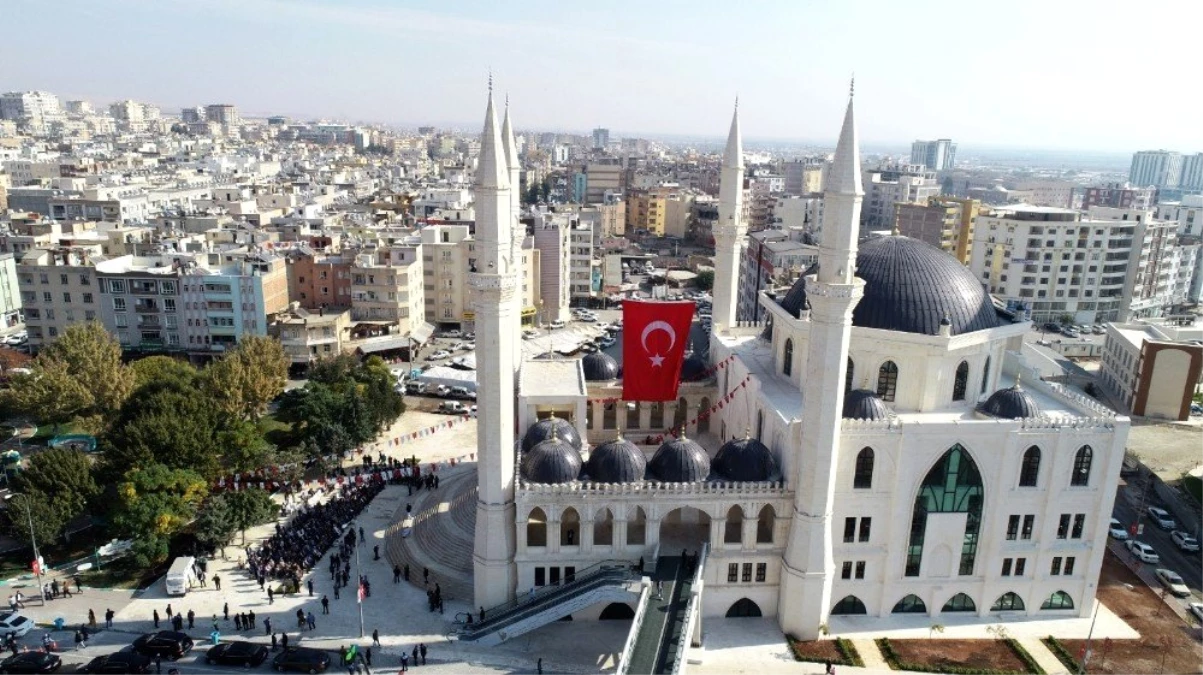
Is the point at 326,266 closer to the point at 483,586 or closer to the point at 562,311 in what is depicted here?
the point at 562,311

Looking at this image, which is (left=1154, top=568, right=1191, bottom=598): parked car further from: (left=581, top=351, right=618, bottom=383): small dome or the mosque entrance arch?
(left=581, top=351, right=618, bottom=383): small dome

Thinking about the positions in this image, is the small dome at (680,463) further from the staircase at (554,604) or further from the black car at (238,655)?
the black car at (238,655)

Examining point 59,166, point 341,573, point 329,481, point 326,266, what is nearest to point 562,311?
point 326,266

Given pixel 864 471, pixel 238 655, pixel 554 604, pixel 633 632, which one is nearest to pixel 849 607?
pixel 864 471

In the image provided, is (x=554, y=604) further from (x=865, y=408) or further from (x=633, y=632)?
(x=865, y=408)

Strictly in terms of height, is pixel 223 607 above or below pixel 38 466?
below

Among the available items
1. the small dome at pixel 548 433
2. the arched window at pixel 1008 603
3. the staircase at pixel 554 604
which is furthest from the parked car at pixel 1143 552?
the small dome at pixel 548 433
